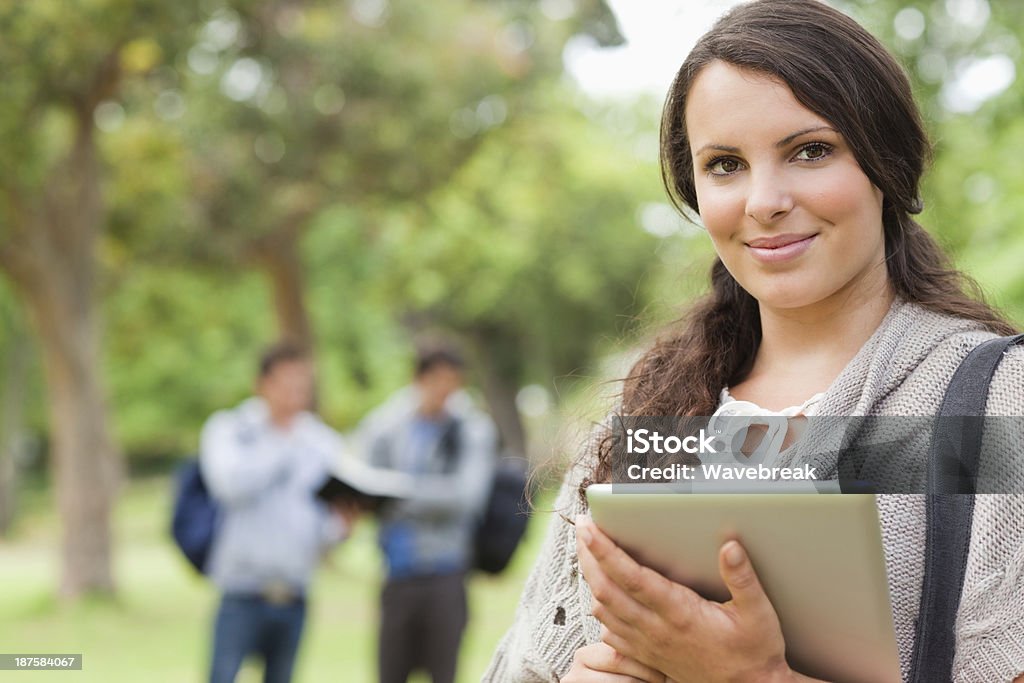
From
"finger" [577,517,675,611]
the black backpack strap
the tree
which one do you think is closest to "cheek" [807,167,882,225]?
the black backpack strap

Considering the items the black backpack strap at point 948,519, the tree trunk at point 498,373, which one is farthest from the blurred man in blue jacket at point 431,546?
the tree trunk at point 498,373

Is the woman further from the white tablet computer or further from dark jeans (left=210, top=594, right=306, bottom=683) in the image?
dark jeans (left=210, top=594, right=306, bottom=683)

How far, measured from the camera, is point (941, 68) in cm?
1027

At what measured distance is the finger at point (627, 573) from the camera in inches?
52.8

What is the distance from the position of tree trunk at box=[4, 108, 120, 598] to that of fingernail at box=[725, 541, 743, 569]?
35.3 ft

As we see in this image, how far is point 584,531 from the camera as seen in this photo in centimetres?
137

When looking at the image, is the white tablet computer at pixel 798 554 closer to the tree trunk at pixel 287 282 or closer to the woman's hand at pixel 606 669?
the woman's hand at pixel 606 669

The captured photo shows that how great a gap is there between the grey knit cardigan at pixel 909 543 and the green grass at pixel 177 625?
443cm

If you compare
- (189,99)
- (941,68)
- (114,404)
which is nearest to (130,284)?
(189,99)

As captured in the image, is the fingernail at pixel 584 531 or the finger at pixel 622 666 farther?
the finger at pixel 622 666

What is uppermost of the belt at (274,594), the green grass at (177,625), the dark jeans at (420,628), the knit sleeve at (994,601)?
the knit sleeve at (994,601)

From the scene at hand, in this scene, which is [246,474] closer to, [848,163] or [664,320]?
[664,320]

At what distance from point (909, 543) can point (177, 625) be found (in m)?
11.0

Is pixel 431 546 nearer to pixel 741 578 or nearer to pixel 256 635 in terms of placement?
pixel 256 635
